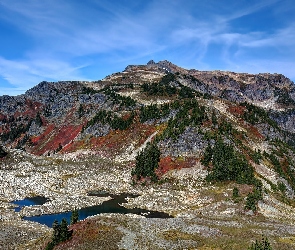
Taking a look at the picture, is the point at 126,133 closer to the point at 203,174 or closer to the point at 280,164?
the point at 203,174

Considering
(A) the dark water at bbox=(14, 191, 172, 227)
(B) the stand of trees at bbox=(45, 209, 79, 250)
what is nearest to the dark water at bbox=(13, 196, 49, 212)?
(A) the dark water at bbox=(14, 191, 172, 227)

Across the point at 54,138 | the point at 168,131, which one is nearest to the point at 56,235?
the point at 168,131

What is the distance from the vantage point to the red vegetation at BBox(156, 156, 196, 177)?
364 feet

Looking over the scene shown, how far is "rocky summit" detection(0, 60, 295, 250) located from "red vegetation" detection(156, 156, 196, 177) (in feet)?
1.16

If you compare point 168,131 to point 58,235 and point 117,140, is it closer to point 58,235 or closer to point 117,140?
point 117,140

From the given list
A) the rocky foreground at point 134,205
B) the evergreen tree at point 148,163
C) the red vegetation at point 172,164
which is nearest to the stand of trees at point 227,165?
the rocky foreground at point 134,205

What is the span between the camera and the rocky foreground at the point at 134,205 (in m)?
56.9

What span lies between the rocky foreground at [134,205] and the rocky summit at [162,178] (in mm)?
232

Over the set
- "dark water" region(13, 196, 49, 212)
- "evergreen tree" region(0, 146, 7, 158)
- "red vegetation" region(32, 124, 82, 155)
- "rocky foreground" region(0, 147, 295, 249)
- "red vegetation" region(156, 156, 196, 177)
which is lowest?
"dark water" region(13, 196, 49, 212)

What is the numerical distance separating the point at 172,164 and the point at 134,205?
29.4 m

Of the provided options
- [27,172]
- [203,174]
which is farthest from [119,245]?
[27,172]

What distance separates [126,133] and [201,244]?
93273mm

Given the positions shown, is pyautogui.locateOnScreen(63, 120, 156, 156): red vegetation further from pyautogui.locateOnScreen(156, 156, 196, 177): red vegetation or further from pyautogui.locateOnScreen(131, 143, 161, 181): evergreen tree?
pyautogui.locateOnScreen(156, 156, 196, 177): red vegetation

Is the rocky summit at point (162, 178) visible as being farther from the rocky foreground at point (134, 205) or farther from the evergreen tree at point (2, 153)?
the evergreen tree at point (2, 153)
